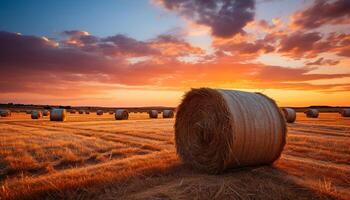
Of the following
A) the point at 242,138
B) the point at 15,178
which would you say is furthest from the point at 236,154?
the point at 15,178

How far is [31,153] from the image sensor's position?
35.5ft

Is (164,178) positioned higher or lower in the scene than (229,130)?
lower

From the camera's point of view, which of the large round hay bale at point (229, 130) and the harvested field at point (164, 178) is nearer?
the harvested field at point (164, 178)

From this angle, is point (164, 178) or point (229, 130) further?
point (229, 130)

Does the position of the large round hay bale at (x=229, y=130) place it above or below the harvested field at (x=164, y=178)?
above

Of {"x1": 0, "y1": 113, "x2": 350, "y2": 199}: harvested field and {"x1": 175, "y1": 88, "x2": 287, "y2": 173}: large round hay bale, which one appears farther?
{"x1": 175, "y1": 88, "x2": 287, "y2": 173}: large round hay bale

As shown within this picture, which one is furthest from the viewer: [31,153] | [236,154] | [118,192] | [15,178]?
[31,153]

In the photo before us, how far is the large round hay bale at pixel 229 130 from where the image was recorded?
710 centimetres

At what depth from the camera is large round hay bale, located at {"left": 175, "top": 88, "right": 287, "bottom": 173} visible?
7.10m

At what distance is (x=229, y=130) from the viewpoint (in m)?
7.10

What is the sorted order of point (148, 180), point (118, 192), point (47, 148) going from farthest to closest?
point (47, 148)
point (148, 180)
point (118, 192)

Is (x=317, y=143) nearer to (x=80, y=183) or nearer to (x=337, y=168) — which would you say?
(x=337, y=168)

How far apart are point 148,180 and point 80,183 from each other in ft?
4.47

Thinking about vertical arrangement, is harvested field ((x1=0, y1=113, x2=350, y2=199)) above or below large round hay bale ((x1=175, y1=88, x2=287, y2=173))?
below
